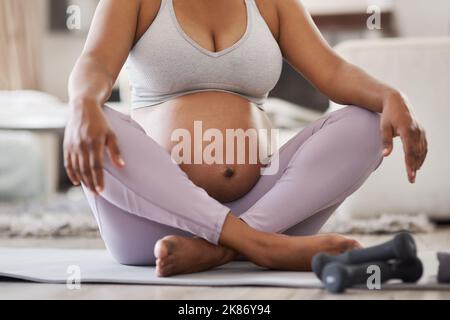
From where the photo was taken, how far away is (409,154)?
47.4 inches

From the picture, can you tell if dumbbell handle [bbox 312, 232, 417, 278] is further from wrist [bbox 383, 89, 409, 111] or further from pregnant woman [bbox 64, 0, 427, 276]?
wrist [bbox 383, 89, 409, 111]

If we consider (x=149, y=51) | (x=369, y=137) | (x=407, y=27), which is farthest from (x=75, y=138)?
(x=407, y=27)

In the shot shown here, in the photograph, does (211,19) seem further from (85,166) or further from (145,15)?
(85,166)

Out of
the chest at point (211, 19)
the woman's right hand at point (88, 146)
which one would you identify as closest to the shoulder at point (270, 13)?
the chest at point (211, 19)

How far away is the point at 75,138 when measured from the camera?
1.05 meters

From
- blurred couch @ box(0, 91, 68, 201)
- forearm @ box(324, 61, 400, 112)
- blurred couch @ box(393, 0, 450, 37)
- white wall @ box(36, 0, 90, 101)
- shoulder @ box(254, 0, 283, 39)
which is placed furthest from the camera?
white wall @ box(36, 0, 90, 101)

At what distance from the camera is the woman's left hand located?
1.20m

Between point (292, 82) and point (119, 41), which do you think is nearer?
point (119, 41)

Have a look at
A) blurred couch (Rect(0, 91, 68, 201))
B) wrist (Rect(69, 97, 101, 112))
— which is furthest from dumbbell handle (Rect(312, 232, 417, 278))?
blurred couch (Rect(0, 91, 68, 201))

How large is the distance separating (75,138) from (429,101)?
4.99 ft

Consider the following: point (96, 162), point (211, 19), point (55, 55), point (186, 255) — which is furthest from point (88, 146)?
point (55, 55)

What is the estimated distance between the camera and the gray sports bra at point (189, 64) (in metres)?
1.36

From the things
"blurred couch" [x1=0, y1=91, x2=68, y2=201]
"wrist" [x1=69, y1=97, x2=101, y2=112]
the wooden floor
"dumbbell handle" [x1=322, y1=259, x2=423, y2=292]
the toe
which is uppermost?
"wrist" [x1=69, y1=97, x2=101, y2=112]
